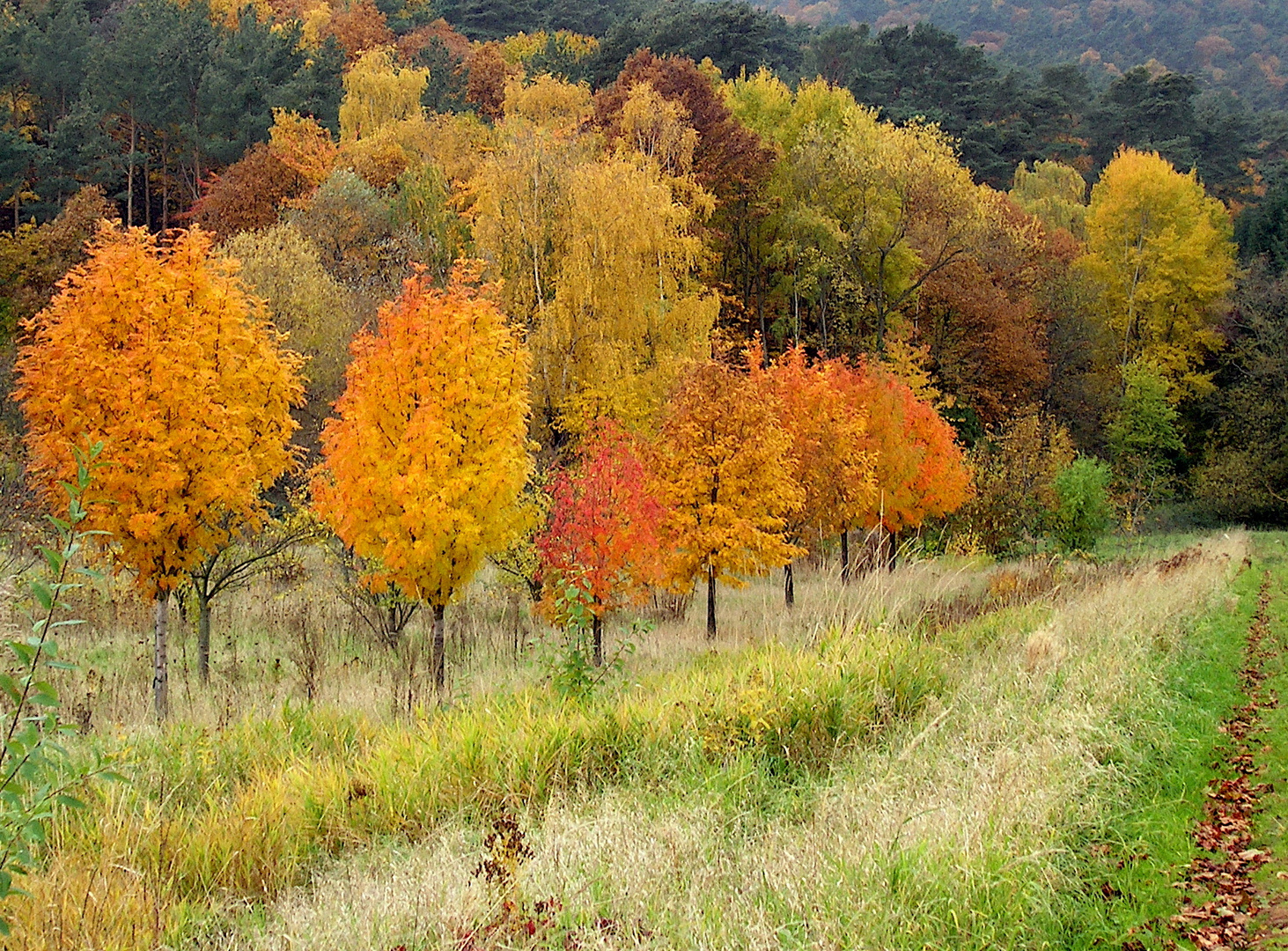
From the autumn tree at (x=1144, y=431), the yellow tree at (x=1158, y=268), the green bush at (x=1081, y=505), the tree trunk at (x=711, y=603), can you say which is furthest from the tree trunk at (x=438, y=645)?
the yellow tree at (x=1158, y=268)

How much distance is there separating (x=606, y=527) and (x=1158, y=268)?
130 ft

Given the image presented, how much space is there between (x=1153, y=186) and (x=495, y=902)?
1953 inches

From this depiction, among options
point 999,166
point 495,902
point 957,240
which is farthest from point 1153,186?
point 495,902

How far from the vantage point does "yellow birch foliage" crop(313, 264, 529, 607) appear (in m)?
12.5

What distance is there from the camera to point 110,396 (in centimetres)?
1184

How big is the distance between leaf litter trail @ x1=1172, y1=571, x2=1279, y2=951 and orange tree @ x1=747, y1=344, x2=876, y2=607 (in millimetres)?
11805

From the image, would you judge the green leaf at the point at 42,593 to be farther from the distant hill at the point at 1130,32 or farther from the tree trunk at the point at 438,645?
the distant hill at the point at 1130,32

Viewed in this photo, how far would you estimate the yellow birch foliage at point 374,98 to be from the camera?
41844mm

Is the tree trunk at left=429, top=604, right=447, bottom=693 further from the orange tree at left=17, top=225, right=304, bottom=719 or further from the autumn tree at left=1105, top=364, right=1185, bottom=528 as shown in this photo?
the autumn tree at left=1105, top=364, right=1185, bottom=528

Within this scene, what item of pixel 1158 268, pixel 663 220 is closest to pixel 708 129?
pixel 663 220

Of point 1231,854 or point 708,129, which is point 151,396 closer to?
point 1231,854

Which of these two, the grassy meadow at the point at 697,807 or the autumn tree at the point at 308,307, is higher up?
the autumn tree at the point at 308,307

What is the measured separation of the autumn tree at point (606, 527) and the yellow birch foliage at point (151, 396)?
4625 mm

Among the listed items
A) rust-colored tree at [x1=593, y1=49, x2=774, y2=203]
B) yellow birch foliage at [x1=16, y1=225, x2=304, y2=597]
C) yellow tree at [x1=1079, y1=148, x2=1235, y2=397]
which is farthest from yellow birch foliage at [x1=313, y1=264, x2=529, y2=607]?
yellow tree at [x1=1079, y1=148, x2=1235, y2=397]
